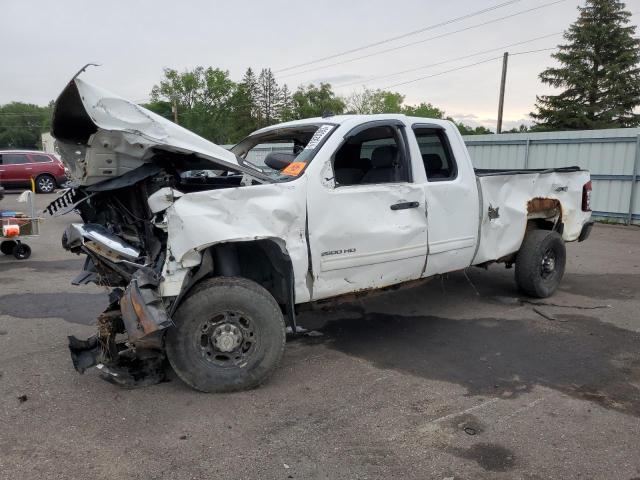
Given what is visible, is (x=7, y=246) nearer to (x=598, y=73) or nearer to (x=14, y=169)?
(x=14, y=169)

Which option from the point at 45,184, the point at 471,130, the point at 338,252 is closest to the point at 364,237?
the point at 338,252

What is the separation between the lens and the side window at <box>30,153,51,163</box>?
21156 millimetres

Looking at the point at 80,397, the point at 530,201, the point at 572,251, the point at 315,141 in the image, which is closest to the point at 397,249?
the point at 315,141

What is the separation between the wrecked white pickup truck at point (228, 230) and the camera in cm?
359

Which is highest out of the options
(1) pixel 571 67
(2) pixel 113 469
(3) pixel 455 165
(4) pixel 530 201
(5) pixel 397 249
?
(1) pixel 571 67

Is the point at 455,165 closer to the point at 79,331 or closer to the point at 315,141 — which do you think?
the point at 315,141

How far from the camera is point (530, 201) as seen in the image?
19.4 feet

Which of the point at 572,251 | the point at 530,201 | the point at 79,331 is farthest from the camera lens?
the point at 572,251

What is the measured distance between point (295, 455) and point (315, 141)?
7.80ft

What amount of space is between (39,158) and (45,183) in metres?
1.00

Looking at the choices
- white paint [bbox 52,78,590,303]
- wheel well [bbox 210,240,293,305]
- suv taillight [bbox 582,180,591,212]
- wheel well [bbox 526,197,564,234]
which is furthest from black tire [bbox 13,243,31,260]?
suv taillight [bbox 582,180,591,212]

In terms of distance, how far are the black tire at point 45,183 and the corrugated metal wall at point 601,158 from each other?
1738 centimetres

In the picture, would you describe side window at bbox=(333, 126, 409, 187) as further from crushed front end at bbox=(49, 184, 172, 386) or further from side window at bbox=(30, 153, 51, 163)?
side window at bbox=(30, 153, 51, 163)

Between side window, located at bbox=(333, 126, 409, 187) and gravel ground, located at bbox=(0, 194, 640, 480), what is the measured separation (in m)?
1.49
